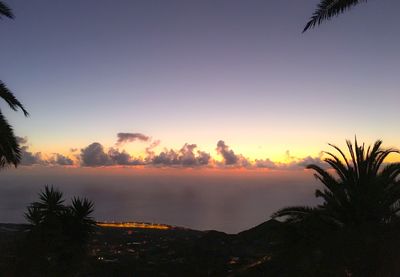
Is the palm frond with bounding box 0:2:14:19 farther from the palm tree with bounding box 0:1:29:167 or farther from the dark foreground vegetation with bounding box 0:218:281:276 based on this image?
the dark foreground vegetation with bounding box 0:218:281:276

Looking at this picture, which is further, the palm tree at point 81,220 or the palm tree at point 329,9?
the palm tree at point 81,220

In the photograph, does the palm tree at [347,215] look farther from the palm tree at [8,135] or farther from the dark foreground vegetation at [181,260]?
the palm tree at [8,135]

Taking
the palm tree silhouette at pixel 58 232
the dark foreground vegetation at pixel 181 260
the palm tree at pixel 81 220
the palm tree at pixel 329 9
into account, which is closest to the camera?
the palm tree at pixel 329 9

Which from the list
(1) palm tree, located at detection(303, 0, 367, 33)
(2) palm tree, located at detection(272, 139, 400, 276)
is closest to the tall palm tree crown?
Result: (2) palm tree, located at detection(272, 139, 400, 276)

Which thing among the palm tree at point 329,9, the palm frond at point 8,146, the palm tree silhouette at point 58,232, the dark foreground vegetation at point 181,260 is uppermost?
the palm tree at point 329,9

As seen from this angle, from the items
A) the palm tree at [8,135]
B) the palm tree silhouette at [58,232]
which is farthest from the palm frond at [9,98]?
the palm tree silhouette at [58,232]

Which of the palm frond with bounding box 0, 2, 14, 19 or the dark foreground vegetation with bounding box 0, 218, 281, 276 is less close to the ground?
the palm frond with bounding box 0, 2, 14, 19

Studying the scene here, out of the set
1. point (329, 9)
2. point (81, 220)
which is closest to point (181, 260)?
point (81, 220)

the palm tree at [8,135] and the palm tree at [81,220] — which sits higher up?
the palm tree at [8,135]
